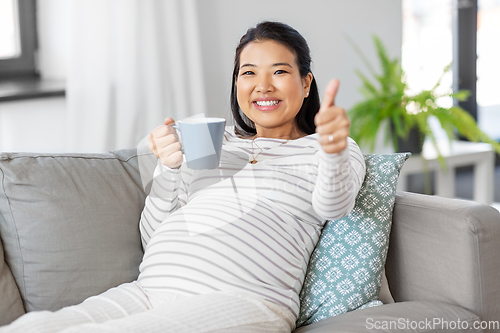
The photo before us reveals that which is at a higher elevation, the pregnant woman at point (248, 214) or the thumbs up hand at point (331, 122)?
the thumbs up hand at point (331, 122)

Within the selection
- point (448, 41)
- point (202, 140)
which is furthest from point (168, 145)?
point (448, 41)

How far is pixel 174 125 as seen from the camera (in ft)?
3.60

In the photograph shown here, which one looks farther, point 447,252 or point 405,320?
point 447,252

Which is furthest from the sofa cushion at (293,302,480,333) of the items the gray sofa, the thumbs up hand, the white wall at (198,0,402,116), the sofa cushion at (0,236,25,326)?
the white wall at (198,0,402,116)

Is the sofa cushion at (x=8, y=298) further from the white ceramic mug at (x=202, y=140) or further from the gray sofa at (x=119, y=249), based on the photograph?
the white ceramic mug at (x=202, y=140)

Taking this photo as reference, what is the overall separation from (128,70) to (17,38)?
0.47 m

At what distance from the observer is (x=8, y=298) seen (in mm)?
1214

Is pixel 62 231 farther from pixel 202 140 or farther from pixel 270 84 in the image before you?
pixel 270 84

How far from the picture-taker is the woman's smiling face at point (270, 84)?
1.34 meters

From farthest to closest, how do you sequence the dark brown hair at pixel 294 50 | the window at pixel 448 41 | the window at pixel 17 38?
the window at pixel 448 41 → the window at pixel 17 38 → the dark brown hair at pixel 294 50

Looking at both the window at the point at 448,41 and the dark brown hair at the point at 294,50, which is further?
the window at the point at 448,41

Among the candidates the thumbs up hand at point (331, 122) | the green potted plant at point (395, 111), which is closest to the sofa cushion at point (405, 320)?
the thumbs up hand at point (331, 122)

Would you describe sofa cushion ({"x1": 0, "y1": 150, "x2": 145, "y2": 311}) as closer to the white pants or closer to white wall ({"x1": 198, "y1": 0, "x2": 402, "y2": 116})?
the white pants

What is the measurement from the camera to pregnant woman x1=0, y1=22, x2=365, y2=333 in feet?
3.36
